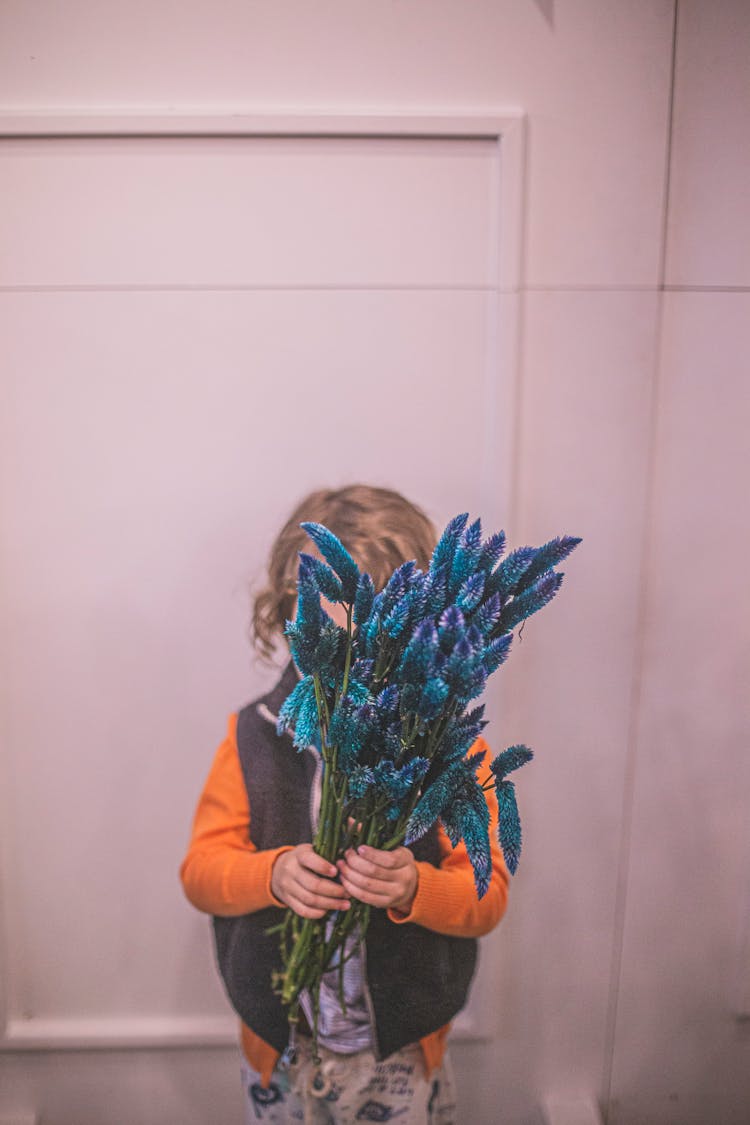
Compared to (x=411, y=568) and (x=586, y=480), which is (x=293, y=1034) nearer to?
(x=411, y=568)

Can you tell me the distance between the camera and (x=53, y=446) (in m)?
1.04

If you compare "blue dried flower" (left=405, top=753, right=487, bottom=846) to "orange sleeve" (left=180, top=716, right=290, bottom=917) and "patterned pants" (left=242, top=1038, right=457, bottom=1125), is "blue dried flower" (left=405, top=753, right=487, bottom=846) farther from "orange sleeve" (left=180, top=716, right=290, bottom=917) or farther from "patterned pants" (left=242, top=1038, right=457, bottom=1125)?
"patterned pants" (left=242, top=1038, right=457, bottom=1125)

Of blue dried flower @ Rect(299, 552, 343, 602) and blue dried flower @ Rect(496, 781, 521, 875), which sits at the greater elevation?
blue dried flower @ Rect(299, 552, 343, 602)

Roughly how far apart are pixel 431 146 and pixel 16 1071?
1.45m

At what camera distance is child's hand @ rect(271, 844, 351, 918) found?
833 millimetres

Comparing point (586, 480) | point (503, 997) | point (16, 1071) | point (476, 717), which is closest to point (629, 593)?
point (586, 480)

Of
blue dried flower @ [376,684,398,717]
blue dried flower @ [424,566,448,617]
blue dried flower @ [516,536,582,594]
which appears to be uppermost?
blue dried flower @ [516,536,582,594]

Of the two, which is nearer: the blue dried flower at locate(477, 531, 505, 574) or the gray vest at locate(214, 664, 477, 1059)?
the blue dried flower at locate(477, 531, 505, 574)

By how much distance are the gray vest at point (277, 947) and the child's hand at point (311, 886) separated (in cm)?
14

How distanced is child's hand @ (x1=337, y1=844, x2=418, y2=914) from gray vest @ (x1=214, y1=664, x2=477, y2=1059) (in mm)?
155

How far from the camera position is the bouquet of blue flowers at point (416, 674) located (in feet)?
2.32

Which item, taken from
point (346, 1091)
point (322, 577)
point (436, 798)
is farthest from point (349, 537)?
point (346, 1091)

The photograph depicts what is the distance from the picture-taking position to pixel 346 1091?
1.00 meters

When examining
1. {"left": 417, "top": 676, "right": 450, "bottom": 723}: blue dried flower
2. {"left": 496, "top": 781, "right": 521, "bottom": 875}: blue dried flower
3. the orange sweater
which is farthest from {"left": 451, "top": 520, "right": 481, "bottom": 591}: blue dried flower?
the orange sweater
